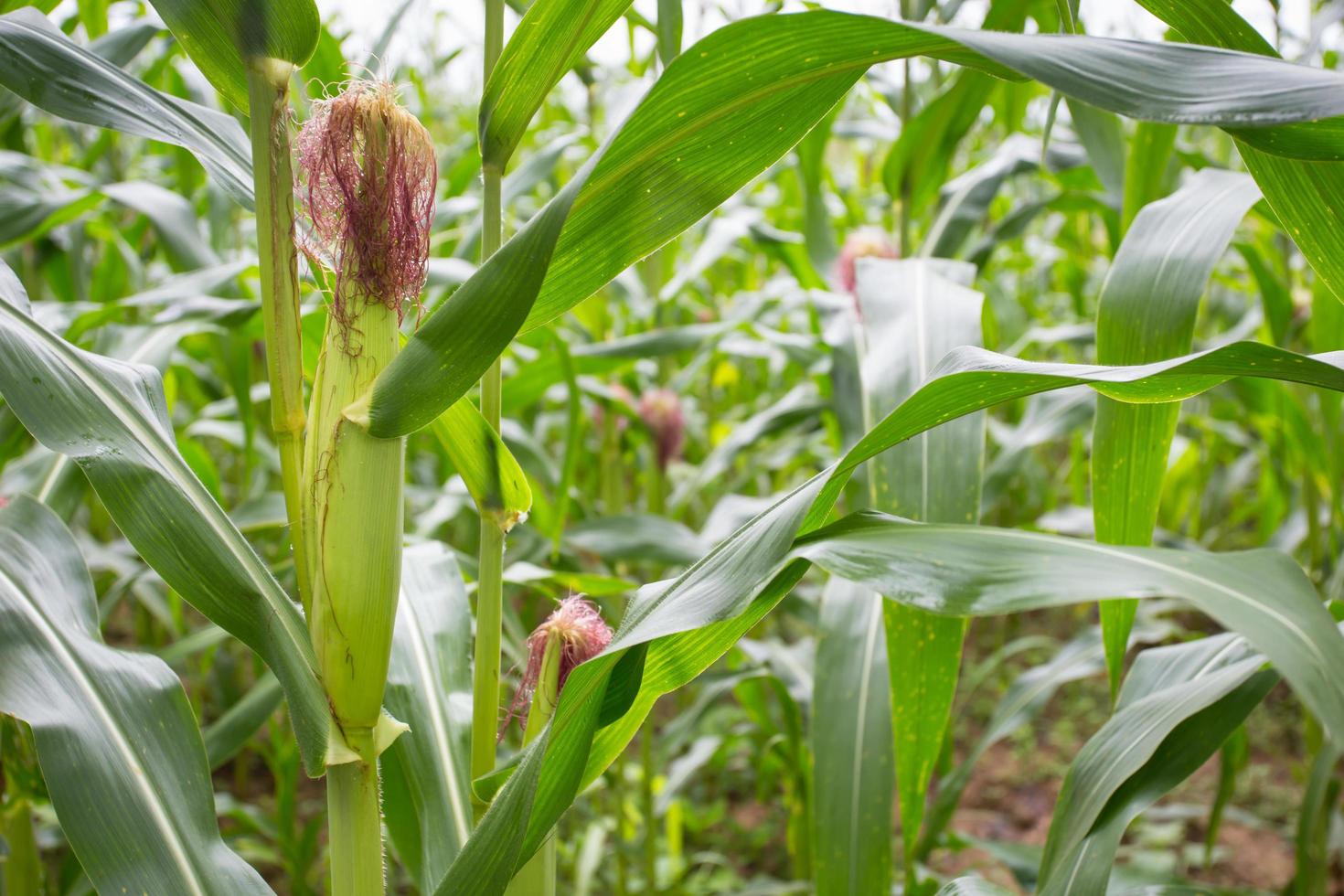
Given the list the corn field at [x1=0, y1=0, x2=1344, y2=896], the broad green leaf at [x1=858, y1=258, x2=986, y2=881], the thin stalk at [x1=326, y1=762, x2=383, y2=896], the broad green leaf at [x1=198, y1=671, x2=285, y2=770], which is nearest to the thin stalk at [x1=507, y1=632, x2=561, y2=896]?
the corn field at [x1=0, y1=0, x2=1344, y2=896]

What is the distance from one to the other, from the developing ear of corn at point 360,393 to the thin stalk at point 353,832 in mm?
18

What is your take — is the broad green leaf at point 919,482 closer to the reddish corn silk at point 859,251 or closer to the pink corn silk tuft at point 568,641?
the pink corn silk tuft at point 568,641

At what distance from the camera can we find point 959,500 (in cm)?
78

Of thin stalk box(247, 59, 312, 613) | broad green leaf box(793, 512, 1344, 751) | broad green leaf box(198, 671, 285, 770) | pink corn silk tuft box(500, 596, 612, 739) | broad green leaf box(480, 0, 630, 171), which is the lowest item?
broad green leaf box(198, 671, 285, 770)

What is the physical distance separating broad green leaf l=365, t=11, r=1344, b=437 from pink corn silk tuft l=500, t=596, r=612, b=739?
0.19 meters

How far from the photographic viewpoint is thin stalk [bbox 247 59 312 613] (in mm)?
532

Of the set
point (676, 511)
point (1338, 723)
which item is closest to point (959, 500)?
point (1338, 723)

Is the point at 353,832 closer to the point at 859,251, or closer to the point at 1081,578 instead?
the point at 1081,578

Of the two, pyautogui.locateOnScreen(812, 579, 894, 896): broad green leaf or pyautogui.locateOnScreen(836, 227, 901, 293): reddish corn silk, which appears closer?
pyautogui.locateOnScreen(812, 579, 894, 896): broad green leaf

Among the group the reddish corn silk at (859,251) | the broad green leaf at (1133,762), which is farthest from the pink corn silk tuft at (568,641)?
the reddish corn silk at (859,251)

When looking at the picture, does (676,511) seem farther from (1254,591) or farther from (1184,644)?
(1254,591)

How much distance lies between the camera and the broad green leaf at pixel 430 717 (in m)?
0.67

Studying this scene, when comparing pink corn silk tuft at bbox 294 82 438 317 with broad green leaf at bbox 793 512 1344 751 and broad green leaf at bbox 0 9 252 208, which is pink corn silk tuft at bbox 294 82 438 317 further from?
broad green leaf at bbox 793 512 1344 751

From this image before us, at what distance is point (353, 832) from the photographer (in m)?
0.55
